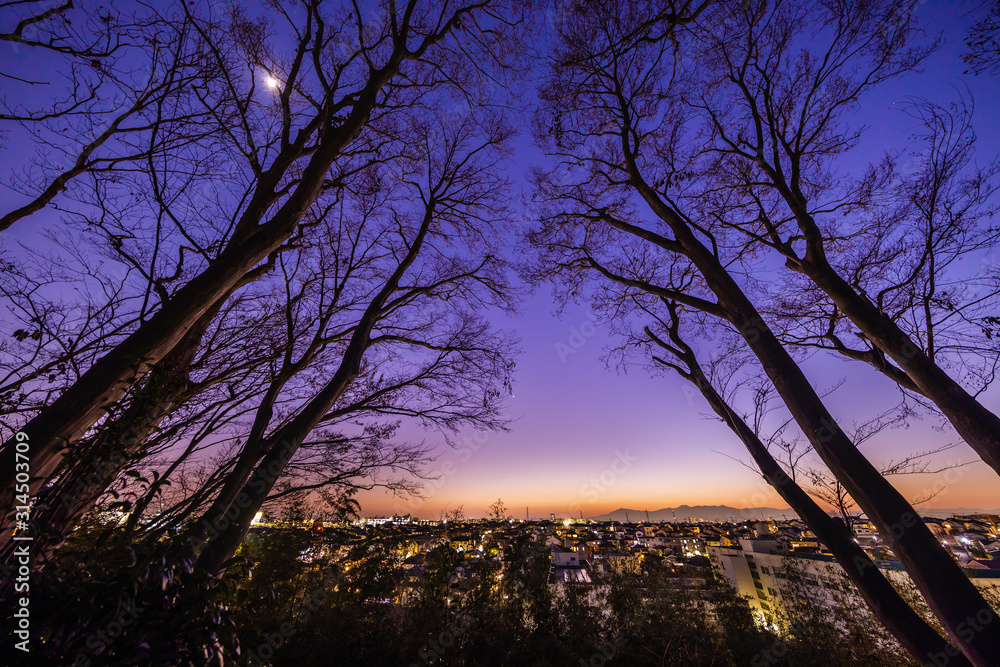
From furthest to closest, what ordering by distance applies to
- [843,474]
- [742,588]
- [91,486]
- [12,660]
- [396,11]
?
[742,588] → [396,11] → [843,474] → [91,486] → [12,660]

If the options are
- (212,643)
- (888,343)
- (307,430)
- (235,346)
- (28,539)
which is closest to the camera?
(212,643)

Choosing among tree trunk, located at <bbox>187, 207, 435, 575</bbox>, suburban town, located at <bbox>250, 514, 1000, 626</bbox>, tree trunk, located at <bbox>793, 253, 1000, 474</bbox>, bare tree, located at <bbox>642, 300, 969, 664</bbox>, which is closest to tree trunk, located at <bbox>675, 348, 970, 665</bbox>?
bare tree, located at <bbox>642, 300, 969, 664</bbox>

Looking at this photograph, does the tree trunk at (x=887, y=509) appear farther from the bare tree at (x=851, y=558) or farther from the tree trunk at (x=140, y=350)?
the tree trunk at (x=140, y=350)

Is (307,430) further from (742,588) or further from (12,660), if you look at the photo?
(742,588)

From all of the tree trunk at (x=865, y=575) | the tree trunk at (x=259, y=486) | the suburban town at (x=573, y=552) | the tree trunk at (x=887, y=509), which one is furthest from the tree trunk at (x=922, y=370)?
the tree trunk at (x=259, y=486)

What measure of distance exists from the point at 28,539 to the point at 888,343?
6.61 meters

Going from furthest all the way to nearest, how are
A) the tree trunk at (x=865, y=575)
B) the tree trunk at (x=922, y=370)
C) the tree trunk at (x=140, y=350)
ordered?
the tree trunk at (x=922, y=370) → the tree trunk at (x=865, y=575) → the tree trunk at (x=140, y=350)

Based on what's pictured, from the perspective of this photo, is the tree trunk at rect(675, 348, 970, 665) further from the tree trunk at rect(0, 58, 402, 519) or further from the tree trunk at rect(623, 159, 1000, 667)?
the tree trunk at rect(0, 58, 402, 519)

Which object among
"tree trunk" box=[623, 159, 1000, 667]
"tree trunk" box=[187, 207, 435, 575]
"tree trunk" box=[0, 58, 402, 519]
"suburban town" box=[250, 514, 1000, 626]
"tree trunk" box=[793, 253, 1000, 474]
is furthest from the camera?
"suburban town" box=[250, 514, 1000, 626]

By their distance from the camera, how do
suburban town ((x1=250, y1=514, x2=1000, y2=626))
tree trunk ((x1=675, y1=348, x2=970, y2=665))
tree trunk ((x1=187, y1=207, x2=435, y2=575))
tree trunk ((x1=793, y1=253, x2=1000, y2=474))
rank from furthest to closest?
1. suburban town ((x1=250, y1=514, x2=1000, y2=626))
2. tree trunk ((x1=187, y1=207, x2=435, y2=575))
3. tree trunk ((x1=793, y1=253, x2=1000, y2=474))
4. tree trunk ((x1=675, y1=348, x2=970, y2=665))

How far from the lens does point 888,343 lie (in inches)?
133

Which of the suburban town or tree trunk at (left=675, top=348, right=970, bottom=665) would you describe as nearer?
tree trunk at (left=675, top=348, right=970, bottom=665)

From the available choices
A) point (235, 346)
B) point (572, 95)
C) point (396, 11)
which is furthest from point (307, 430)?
point (572, 95)

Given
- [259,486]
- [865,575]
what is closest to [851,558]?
[865,575]
